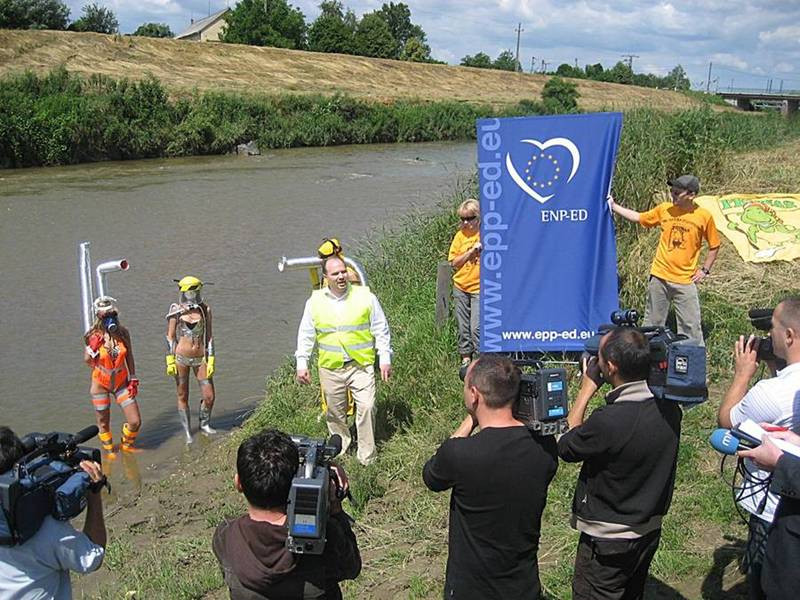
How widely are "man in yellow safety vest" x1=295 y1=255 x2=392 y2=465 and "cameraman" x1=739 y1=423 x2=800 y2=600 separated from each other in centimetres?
354

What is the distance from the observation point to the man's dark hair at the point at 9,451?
291cm

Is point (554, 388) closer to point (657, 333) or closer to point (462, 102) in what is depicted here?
point (657, 333)

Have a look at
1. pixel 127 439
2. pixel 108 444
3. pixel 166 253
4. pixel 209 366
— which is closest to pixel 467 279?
pixel 209 366

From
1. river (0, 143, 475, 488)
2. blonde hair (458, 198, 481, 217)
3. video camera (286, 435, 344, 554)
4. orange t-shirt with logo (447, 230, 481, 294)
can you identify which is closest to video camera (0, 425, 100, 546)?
video camera (286, 435, 344, 554)

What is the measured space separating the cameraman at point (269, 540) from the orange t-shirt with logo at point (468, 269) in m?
4.69

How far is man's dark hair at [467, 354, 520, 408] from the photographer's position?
3.10m

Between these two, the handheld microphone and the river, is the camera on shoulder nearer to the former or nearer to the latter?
the handheld microphone

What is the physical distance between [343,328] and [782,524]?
372 cm

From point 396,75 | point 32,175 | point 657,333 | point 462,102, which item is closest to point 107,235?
point 32,175

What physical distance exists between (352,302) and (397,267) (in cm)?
453

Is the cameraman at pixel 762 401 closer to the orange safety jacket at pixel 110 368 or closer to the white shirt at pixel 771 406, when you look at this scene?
the white shirt at pixel 771 406

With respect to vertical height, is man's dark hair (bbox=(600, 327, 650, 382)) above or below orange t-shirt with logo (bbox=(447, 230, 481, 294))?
above

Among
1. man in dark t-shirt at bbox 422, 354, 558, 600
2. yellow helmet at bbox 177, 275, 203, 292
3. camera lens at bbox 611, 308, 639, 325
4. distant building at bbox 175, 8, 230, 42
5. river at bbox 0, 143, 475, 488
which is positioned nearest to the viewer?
man in dark t-shirt at bbox 422, 354, 558, 600

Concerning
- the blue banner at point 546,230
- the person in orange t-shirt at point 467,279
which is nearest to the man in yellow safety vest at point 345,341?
the blue banner at point 546,230
